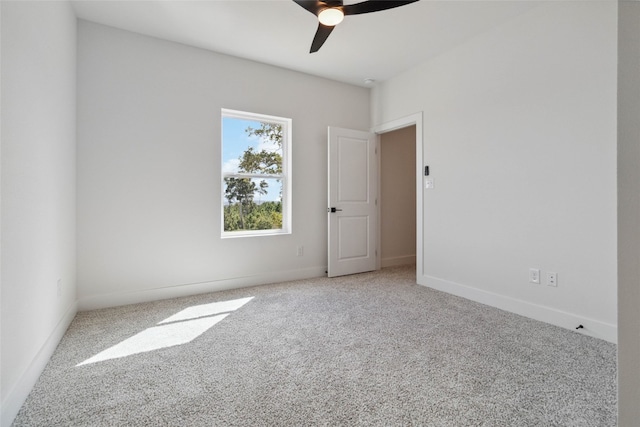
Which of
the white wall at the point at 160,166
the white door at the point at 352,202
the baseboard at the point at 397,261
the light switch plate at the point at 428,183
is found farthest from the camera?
the baseboard at the point at 397,261

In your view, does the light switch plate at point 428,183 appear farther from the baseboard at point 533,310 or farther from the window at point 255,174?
the window at point 255,174

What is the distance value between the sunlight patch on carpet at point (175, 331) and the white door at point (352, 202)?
164cm

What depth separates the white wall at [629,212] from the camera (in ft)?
2.28

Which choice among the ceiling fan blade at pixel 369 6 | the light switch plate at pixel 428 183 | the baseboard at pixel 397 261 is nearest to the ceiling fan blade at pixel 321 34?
the ceiling fan blade at pixel 369 6

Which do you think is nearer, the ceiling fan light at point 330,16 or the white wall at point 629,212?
the white wall at point 629,212

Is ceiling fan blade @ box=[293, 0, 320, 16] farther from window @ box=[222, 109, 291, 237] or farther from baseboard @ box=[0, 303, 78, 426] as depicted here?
baseboard @ box=[0, 303, 78, 426]

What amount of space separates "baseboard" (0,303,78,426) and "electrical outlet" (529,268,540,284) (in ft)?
11.7

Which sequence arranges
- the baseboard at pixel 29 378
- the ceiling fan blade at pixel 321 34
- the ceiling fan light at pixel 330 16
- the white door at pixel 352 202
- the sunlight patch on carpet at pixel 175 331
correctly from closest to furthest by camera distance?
the baseboard at pixel 29 378 → the sunlight patch on carpet at pixel 175 331 → the ceiling fan light at pixel 330 16 → the ceiling fan blade at pixel 321 34 → the white door at pixel 352 202

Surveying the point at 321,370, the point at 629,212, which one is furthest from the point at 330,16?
the point at 321,370

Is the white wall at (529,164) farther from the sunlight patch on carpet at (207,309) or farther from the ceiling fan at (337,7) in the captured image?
the sunlight patch on carpet at (207,309)

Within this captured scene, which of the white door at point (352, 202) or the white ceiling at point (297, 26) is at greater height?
the white ceiling at point (297, 26)

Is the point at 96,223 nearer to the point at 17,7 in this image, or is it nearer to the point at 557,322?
the point at 17,7

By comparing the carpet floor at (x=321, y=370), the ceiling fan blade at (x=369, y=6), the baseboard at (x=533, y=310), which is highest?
the ceiling fan blade at (x=369, y=6)

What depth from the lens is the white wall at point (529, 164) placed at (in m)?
2.41
